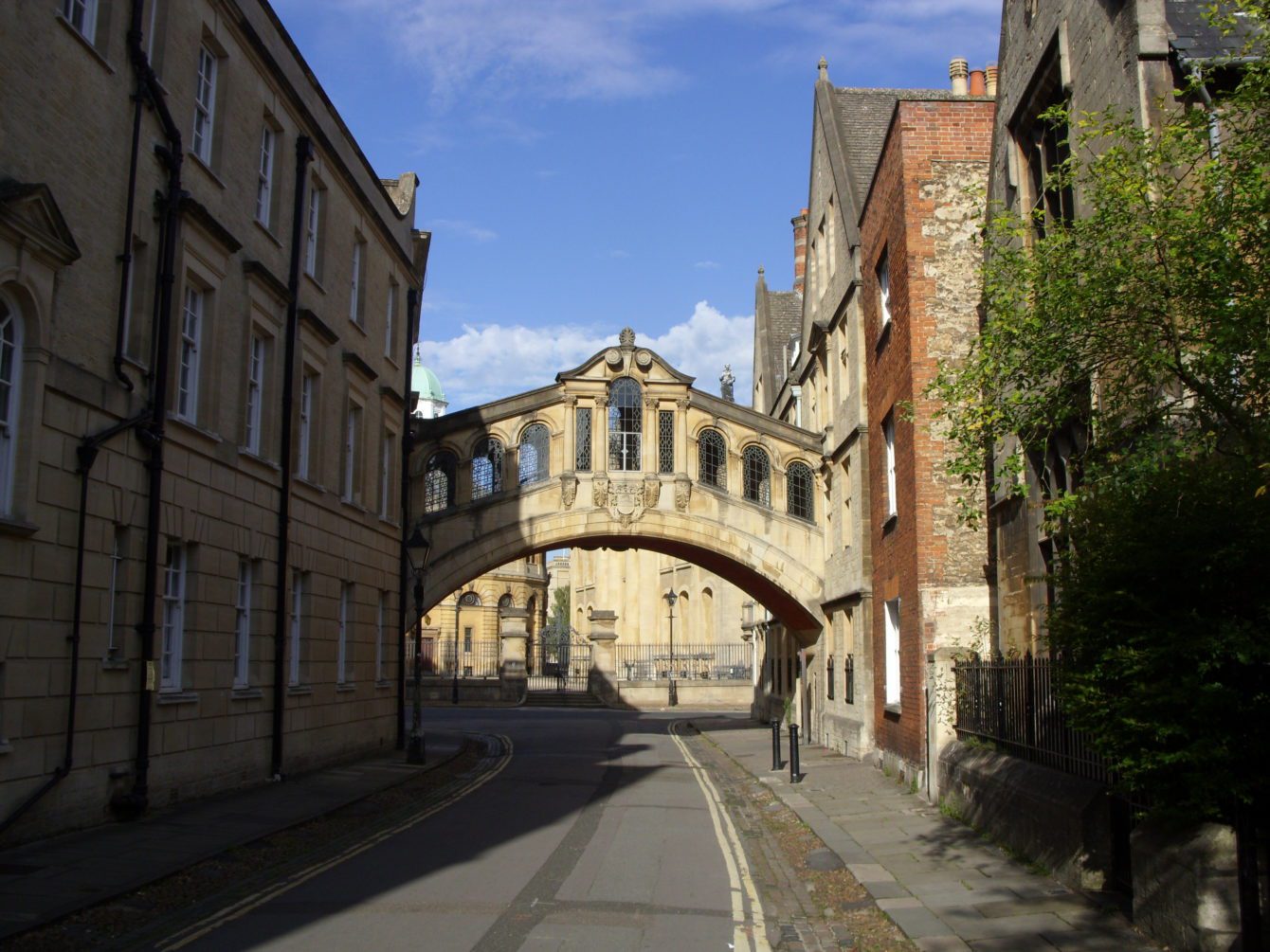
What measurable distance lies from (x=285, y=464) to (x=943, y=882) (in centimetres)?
1175

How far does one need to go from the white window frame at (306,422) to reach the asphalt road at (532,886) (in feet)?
19.3

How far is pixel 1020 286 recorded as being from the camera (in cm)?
889

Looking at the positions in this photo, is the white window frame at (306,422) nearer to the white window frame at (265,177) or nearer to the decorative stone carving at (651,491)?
the white window frame at (265,177)

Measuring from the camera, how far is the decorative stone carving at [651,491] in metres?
28.2

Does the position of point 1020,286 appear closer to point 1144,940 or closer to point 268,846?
point 1144,940

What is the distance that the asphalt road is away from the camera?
8078 mm

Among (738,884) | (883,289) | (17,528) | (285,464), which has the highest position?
(883,289)

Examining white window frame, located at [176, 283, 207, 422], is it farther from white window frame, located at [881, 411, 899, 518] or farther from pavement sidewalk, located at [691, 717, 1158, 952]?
white window frame, located at [881, 411, 899, 518]

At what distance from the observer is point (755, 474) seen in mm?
28922

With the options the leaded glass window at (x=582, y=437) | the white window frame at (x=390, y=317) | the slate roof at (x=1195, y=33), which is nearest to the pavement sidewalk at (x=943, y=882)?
the slate roof at (x=1195, y=33)

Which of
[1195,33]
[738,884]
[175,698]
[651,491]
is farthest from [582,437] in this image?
[1195,33]

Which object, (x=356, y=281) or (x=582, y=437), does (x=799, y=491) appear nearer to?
(x=582, y=437)

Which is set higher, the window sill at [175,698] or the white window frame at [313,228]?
the white window frame at [313,228]

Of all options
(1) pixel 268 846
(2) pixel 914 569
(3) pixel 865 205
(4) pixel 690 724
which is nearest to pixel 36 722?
(1) pixel 268 846
